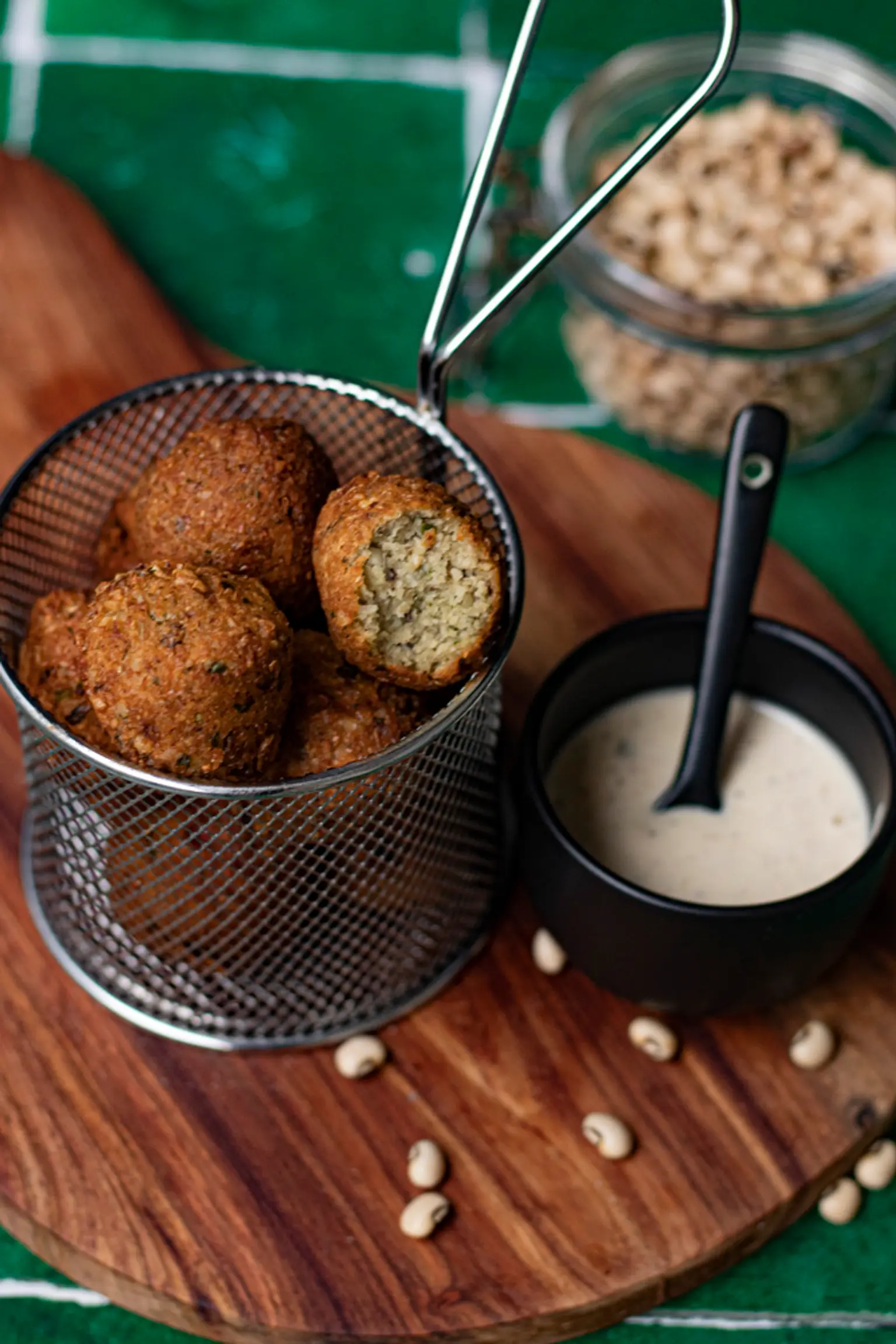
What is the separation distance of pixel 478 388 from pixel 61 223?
1.94 ft

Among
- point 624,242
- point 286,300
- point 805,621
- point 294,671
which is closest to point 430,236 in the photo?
point 286,300

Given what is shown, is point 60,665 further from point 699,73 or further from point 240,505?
point 699,73

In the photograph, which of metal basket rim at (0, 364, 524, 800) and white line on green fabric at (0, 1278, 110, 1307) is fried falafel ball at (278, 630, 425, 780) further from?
white line on green fabric at (0, 1278, 110, 1307)

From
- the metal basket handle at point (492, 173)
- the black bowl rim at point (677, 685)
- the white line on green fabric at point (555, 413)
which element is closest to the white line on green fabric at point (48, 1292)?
the black bowl rim at point (677, 685)

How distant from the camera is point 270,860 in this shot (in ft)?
4.04

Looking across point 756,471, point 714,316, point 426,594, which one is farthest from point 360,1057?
point 714,316

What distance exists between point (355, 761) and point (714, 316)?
915 millimetres

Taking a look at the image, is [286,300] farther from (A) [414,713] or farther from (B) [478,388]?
(A) [414,713]

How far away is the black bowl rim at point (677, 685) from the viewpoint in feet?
3.92

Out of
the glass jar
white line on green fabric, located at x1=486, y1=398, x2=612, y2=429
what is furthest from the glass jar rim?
white line on green fabric, located at x1=486, y1=398, x2=612, y2=429

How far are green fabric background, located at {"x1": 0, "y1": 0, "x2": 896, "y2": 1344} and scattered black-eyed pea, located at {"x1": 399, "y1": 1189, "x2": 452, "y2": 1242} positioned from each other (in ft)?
2.86

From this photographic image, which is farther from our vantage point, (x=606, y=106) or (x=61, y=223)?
(x=606, y=106)

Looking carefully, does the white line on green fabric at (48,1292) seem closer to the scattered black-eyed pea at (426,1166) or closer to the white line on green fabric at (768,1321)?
the scattered black-eyed pea at (426,1166)

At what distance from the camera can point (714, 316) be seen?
1.83 metres
